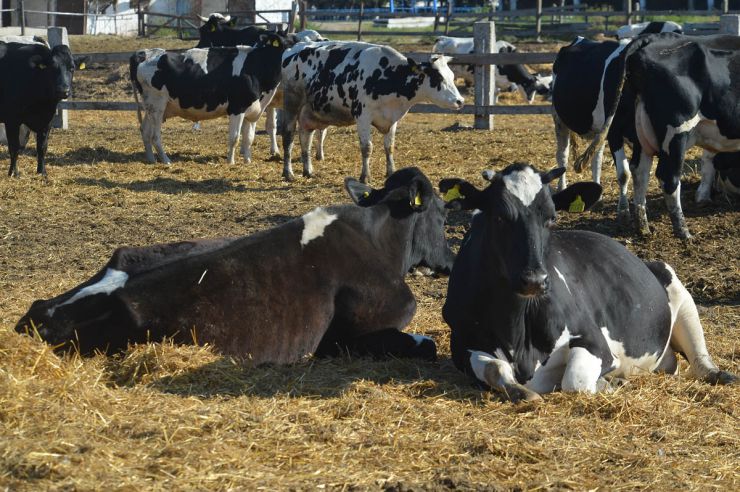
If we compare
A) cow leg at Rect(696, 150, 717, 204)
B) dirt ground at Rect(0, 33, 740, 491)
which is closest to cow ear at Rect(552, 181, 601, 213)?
dirt ground at Rect(0, 33, 740, 491)

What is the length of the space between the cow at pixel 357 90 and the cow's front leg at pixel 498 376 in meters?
9.29

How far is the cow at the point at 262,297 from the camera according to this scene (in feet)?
21.4

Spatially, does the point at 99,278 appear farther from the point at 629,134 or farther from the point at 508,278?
the point at 629,134

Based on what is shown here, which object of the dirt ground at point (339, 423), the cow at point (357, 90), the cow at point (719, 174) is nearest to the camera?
the dirt ground at point (339, 423)

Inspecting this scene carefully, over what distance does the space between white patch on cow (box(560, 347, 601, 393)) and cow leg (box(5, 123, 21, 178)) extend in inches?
458

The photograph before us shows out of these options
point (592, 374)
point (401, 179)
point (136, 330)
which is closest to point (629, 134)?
point (401, 179)

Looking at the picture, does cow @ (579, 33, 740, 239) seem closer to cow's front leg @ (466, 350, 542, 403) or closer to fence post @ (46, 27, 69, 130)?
cow's front leg @ (466, 350, 542, 403)

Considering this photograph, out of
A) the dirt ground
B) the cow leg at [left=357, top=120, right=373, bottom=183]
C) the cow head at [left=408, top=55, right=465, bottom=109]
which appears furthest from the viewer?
the cow head at [left=408, top=55, right=465, bottom=109]

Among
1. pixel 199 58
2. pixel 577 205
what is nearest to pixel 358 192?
pixel 577 205

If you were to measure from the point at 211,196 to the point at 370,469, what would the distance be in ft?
31.5

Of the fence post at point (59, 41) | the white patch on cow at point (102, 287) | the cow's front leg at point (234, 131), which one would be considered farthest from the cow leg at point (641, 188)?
the fence post at point (59, 41)

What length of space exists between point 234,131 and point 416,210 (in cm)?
1002

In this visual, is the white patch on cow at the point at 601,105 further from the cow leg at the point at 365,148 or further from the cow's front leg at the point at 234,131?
the cow's front leg at the point at 234,131

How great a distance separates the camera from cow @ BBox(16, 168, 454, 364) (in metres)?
6.51
